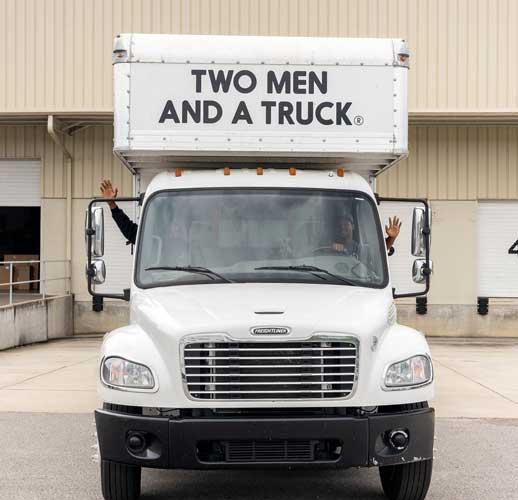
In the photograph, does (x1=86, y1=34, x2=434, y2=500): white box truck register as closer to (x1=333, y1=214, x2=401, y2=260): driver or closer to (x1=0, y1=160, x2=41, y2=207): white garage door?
(x1=333, y1=214, x2=401, y2=260): driver

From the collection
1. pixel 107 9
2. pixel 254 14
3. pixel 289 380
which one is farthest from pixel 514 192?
pixel 289 380

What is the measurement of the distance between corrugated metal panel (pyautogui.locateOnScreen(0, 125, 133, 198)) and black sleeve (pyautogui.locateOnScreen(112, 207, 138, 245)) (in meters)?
12.9

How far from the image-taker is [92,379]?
12875mm

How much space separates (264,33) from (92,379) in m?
10.5

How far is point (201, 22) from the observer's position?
2056 cm

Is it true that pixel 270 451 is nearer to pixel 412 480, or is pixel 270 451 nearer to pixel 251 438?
pixel 251 438

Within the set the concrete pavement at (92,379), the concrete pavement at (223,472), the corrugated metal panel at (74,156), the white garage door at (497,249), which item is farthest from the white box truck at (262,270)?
the white garage door at (497,249)

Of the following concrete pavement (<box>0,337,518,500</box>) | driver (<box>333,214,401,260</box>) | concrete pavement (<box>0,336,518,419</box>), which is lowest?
concrete pavement (<box>0,336,518,419</box>)

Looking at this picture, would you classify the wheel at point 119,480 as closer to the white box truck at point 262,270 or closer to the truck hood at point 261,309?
the white box truck at point 262,270

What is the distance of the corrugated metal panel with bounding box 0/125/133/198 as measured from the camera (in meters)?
21.2

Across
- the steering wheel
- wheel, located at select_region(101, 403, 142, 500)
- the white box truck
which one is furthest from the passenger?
wheel, located at select_region(101, 403, 142, 500)

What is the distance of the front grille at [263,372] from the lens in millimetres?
5770

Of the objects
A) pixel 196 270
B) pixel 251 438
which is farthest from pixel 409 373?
pixel 196 270

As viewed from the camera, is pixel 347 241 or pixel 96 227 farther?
pixel 96 227
